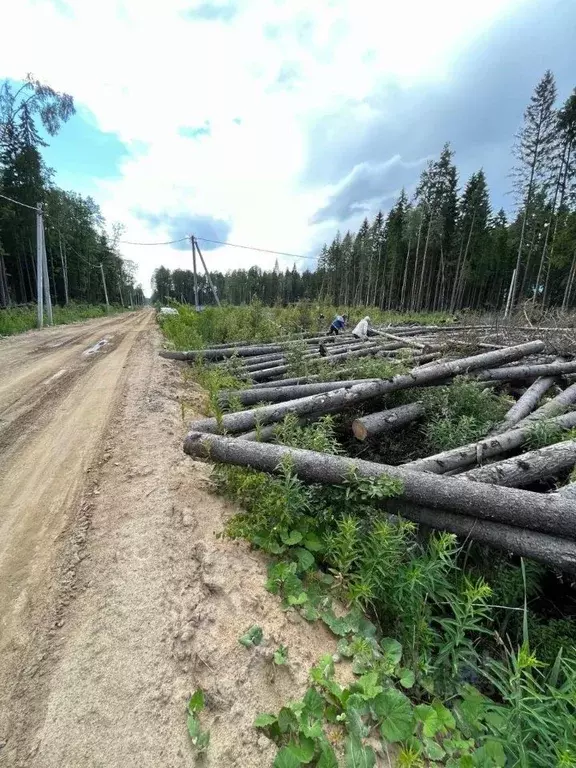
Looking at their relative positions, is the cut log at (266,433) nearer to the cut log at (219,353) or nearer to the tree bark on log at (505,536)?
the tree bark on log at (505,536)

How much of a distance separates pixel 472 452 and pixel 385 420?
1036 millimetres

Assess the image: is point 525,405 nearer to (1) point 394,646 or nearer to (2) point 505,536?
(2) point 505,536

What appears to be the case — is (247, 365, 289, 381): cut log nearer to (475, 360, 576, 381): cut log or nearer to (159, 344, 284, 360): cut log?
(159, 344, 284, 360): cut log

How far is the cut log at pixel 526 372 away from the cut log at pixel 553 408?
0.65 m

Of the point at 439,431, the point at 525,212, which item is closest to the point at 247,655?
the point at 439,431

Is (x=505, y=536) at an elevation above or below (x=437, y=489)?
below

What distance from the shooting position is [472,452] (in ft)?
11.5

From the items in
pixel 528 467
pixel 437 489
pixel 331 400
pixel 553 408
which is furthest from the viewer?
pixel 553 408

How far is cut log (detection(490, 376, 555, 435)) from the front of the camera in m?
4.24

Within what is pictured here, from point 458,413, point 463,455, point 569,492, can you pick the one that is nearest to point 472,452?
point 463,455

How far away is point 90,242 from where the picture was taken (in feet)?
147

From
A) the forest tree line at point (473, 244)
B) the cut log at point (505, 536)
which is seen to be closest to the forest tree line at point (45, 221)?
the forest tree line at point (473, 244)

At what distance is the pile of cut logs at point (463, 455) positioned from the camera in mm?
2605

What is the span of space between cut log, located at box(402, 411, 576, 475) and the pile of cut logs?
0.03 ft
